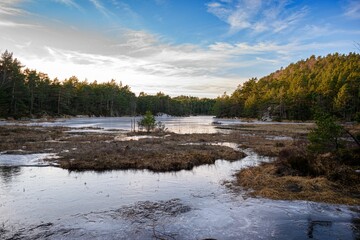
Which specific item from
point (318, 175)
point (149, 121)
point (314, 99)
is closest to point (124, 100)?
point (314, 99)

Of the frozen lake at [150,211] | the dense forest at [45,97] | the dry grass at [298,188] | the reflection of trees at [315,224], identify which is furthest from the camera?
the dense forest at [45,97]

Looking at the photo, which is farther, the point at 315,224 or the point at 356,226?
the point at 315,224

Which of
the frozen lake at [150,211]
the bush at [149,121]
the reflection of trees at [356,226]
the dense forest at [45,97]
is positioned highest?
the dense forest at [45,97]

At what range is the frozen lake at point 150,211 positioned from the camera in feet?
32.2

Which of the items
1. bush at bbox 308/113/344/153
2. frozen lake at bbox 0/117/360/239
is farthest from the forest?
frozen lake at bbox 0/117/360/239

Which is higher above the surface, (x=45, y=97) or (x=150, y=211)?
(x=45, y=97)

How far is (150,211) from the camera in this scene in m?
12.1

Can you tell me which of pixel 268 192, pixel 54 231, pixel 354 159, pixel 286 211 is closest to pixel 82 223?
pixel 54 231

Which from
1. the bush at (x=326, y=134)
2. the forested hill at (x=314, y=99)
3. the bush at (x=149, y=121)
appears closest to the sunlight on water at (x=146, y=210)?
the bush at (x=326, y=134)

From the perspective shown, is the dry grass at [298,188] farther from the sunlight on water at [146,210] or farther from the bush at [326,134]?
the bush at [326,134]

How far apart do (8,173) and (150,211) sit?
37.3ft

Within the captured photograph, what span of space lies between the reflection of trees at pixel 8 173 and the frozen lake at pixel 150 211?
0.06 m

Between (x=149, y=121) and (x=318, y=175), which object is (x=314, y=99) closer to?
(x=149, y=121)

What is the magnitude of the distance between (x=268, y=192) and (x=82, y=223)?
8.95 meters
